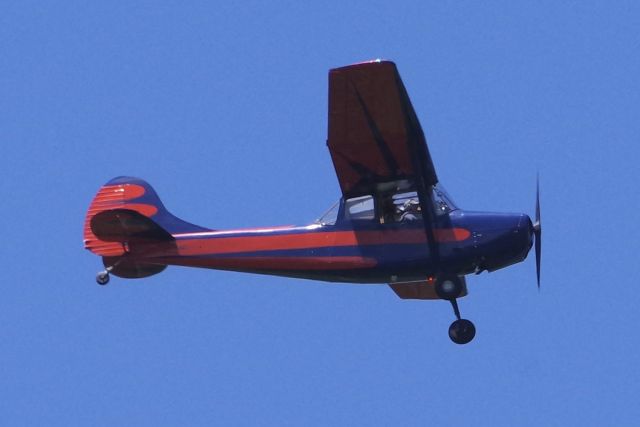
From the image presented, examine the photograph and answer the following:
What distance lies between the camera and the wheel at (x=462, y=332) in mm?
16953

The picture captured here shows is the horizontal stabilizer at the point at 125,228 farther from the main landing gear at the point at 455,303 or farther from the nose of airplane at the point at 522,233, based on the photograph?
the nose of airplane at the point at 522,233

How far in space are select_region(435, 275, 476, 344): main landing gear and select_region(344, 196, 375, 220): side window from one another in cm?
124

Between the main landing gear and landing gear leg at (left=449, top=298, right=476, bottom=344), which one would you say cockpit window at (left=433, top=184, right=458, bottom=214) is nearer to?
the main landing gear

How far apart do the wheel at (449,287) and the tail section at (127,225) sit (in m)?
3.78

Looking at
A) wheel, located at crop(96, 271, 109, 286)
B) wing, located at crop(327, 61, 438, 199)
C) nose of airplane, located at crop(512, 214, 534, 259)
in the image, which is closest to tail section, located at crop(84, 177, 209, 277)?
wheel, located at crop(96, 271, 109, 286)

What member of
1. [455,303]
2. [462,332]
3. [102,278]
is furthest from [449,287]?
[102,278]

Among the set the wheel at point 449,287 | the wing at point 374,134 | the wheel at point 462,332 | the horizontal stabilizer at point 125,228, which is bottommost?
the wheel at point 462,332

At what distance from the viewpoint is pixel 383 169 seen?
1667 centimetres

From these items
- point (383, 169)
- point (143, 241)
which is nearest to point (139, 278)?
point (143, 241)

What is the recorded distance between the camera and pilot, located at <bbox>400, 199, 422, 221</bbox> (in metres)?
16.8

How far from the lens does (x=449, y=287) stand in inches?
654

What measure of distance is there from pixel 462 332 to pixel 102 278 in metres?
4.97

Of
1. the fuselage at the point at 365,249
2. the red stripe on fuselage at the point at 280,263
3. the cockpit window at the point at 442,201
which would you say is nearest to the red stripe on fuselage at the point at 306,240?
the fuselage at the point at 365,249

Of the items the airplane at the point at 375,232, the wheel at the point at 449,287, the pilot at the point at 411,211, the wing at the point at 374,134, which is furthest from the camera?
the pilot at the point at 411,211
